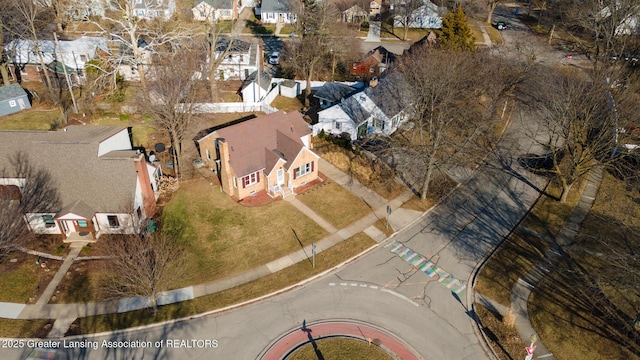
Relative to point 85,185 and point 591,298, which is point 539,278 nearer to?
point 591,298

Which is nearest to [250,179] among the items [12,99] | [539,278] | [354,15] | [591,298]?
[539,278]

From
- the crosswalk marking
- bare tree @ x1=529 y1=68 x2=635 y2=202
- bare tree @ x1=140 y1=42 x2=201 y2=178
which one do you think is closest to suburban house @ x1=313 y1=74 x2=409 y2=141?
bare tree @ x1=140 y1=42 x2=201 y2=178

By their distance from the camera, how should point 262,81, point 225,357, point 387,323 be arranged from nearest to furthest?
point 225,357
point 387,323
point 262,81

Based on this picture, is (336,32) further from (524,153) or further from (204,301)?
(204,301)

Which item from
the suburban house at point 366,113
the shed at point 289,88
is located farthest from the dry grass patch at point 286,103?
the suburban house at point 366,113

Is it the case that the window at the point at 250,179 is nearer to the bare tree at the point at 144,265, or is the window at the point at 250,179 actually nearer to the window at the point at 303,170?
the window at the point at 303,170

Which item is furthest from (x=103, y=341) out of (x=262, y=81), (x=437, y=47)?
(x=437, y=47)
